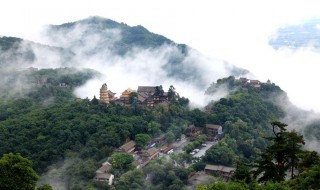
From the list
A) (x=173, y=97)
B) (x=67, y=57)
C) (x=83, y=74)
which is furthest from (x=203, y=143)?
(x=67, y=57)

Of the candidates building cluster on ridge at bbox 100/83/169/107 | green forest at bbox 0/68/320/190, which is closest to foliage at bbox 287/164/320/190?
green forest at bbox 0/68/320/190

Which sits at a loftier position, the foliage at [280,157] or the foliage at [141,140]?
the foliage at [280,157]

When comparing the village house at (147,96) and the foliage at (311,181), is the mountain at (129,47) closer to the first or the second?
the village house at (147,96)

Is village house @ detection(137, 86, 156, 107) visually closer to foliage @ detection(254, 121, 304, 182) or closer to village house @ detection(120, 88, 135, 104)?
village house @ detection(120, 88, 135, 104)

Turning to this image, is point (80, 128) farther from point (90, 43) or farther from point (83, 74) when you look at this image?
point (90, 43)

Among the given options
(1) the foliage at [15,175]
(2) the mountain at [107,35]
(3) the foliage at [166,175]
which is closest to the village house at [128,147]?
(3) the foliage at [166,175]

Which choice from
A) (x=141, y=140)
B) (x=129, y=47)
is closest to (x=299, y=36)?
(x=129, y=47)
